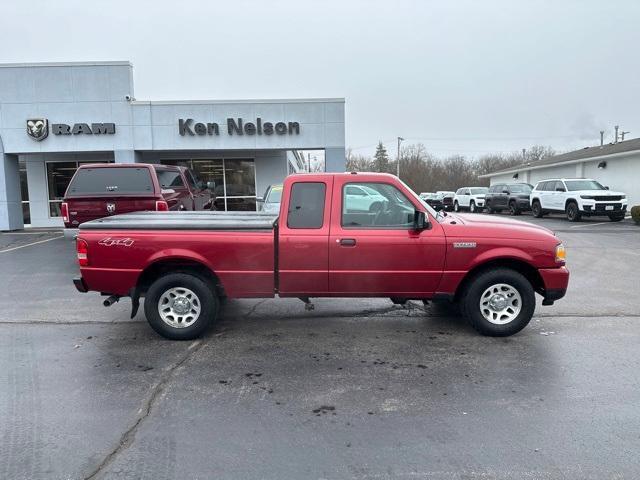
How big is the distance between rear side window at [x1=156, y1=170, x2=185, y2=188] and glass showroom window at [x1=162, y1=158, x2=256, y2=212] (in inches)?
344

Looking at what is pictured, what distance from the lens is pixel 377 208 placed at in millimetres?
5270

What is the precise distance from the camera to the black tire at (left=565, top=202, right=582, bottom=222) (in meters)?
20.1

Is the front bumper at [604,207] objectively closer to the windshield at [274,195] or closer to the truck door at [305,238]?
the windshield at [274,195]

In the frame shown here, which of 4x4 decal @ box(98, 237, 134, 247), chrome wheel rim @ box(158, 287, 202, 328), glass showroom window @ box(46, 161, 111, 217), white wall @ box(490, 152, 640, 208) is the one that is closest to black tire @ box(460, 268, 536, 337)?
chrome wheel rim @ box(158, 287, 202, 328)

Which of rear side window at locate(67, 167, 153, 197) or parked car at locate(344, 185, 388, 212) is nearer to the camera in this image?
parked car at locate(344, 185, 388, 212)

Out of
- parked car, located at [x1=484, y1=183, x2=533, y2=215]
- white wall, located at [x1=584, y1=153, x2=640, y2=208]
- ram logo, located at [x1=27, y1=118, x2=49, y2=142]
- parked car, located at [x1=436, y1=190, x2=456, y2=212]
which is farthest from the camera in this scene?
parked car, located at [x1=484, y1=183, x2=533, y2=215]

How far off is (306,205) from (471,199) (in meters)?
27.5

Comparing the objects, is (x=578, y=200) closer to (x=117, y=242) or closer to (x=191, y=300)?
(x=191, y=300)

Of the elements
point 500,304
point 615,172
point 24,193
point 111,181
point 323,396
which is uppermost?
point 615,172

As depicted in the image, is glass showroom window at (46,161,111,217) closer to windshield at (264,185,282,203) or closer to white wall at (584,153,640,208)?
windshield at (264,185,282,203)

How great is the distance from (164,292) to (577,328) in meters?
4.91

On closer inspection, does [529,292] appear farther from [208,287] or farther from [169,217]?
[169,217]

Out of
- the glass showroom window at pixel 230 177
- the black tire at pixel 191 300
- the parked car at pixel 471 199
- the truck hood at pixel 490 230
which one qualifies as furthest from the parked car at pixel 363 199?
the parked car at pixel 471 199

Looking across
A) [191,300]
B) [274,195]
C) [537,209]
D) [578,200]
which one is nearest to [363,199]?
[191,300]
